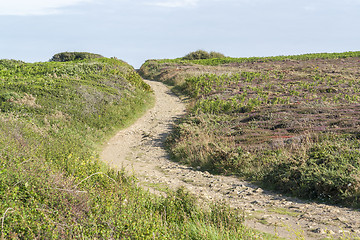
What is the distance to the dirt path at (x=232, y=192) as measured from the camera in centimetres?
627

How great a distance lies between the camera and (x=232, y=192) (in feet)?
29.7

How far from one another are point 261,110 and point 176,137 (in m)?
5.77

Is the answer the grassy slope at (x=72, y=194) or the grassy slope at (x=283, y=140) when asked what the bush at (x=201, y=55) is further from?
the grassy slope at (x=72, y=194)

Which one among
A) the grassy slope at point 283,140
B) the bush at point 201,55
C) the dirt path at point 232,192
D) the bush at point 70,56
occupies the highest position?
the bush at point 201,55

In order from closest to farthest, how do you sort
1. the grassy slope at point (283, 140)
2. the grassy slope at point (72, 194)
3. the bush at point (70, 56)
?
the grassy slope at point (72, 194), the grassy slope at point (283, 140), the bush at point (70, 56)

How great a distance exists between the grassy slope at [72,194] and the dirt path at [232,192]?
87cm

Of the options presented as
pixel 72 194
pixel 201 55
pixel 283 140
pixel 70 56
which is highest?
pixel 201 55

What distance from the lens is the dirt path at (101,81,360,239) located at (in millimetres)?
6270

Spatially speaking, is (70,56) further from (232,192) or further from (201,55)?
(232,192)

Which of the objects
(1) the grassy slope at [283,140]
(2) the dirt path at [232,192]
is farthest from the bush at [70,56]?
(2) the dirt path at [232,192]

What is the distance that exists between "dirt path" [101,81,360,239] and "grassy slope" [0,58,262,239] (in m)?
0.87

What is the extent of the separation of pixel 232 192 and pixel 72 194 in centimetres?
482

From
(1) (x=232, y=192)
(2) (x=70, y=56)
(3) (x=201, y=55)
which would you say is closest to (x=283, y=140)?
(1) (x=232, y=192)

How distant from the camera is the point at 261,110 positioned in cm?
1861
